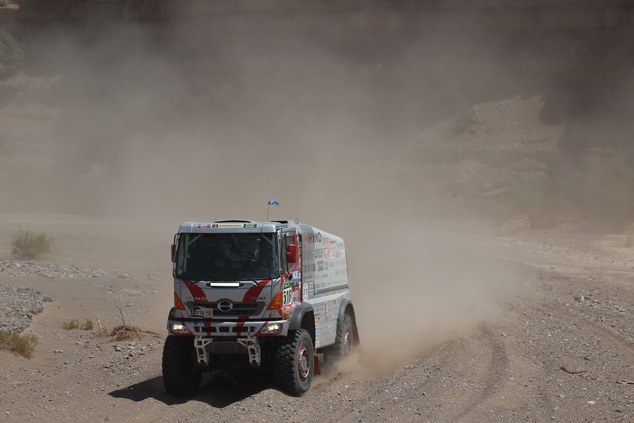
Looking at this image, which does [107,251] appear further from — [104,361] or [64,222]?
[104,361]

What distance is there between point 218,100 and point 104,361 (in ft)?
157

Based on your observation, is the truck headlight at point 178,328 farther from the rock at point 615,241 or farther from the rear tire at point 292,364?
the rock at point 615,241

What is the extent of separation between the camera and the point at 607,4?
171 feet

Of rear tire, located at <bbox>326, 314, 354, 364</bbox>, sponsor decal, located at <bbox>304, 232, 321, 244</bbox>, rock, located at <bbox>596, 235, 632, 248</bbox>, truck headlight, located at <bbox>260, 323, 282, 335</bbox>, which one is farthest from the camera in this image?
rock, located at <bbox>596, 235, 632, 248</bbox>

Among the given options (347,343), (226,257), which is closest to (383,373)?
(347,343)

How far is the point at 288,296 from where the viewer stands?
10906mm

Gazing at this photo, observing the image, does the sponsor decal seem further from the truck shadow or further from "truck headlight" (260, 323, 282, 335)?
the truck shadow

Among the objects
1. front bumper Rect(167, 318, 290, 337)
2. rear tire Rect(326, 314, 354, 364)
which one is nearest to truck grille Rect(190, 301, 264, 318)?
front bumper Rect(167, 318, 290, 337)

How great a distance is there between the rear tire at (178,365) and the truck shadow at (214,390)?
0.17 meters

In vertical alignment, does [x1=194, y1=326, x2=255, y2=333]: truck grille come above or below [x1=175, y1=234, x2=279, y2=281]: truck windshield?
below

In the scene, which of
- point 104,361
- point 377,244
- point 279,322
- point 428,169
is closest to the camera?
point 279,322

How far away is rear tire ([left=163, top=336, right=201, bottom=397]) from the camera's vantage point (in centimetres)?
1080

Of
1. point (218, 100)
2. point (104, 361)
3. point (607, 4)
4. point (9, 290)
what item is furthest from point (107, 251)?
point (607, 4)

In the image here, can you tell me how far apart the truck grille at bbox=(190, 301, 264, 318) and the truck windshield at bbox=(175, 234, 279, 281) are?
36 cm
